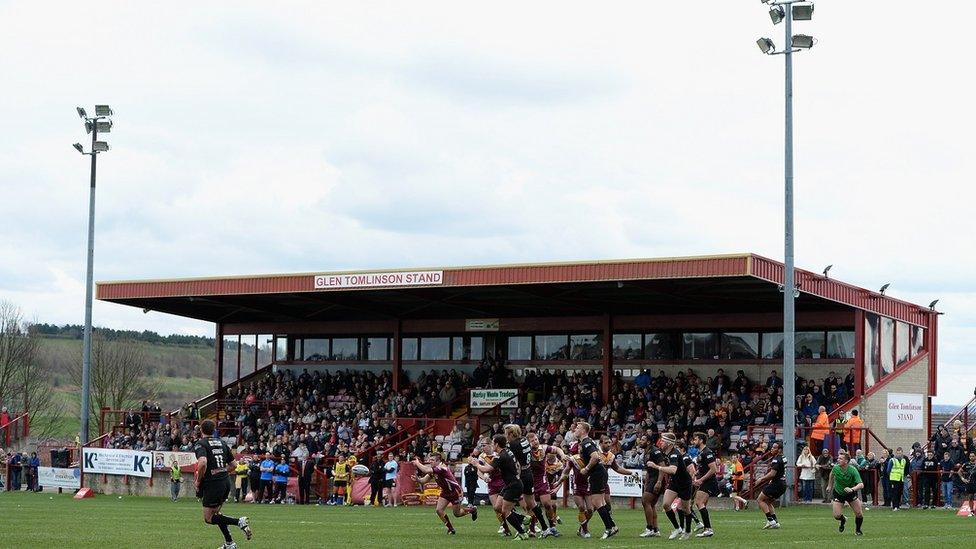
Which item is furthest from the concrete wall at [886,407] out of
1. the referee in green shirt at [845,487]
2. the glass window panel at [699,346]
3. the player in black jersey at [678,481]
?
the player in black jersey at [678,481]

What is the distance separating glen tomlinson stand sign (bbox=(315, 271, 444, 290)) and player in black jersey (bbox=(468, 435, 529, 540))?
771 inches

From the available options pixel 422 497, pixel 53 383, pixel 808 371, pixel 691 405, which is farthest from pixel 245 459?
pixel 53 383

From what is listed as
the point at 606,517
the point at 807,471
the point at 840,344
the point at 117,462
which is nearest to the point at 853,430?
the point at 807,471

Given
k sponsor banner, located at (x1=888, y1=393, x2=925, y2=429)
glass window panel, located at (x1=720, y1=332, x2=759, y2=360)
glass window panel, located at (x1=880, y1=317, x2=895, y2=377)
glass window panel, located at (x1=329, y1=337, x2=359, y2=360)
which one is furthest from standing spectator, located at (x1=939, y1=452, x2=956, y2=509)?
glass window panel, located at (x1=329, y1=337, x2=359, y2=360)

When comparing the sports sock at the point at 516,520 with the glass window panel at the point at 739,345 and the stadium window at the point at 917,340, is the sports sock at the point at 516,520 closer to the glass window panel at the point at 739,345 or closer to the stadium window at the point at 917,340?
the glass window panel at the point at 739,345

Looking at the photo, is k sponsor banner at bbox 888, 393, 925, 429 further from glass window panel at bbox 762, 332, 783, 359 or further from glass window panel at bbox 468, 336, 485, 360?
glass window panel at bbox 468, 336, 485, 360

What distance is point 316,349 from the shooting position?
175ft

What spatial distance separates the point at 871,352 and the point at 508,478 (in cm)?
2136

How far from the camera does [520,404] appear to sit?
149ft

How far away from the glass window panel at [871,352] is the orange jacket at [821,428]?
3.64 metres

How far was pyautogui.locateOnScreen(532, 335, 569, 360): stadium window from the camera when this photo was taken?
4731cm

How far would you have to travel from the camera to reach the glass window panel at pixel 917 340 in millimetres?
43938

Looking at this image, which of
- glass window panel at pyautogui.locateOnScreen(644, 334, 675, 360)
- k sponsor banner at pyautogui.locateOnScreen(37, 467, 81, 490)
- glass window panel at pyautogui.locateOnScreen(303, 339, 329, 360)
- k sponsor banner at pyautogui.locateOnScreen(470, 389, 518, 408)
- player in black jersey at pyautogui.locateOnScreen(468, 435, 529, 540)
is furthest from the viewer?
glass window panel at pyautogui.locateOnScreen(303, 339, 329, 360)

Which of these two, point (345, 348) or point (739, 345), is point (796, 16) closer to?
point (739, 345)
